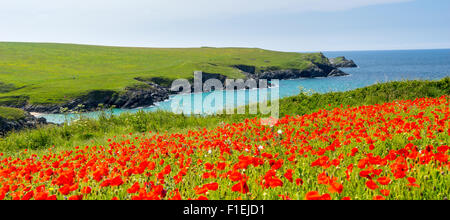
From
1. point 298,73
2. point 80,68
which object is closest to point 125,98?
point 80,68

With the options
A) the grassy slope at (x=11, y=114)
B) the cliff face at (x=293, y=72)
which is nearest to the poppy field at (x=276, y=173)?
the grassy slope at (x=11, y=114)

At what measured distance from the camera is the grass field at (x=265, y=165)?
9.62 feet

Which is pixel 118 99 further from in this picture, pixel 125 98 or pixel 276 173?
pixel 276 173

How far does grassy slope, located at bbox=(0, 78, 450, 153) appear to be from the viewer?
40.0 ft

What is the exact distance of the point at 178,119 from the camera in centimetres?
1493

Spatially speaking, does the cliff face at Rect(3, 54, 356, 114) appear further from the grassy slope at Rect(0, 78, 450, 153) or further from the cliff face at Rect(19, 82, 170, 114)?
the grassy slope at Rect(0, 78, 450, 153)

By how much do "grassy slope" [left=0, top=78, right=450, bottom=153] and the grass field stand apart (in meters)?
0.18

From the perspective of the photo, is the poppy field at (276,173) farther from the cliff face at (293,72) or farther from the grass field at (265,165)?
the cliff face at (293,72)

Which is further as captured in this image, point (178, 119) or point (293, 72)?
point (293, 72)

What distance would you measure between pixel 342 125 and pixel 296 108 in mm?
9380

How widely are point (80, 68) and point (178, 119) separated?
9627 cm
